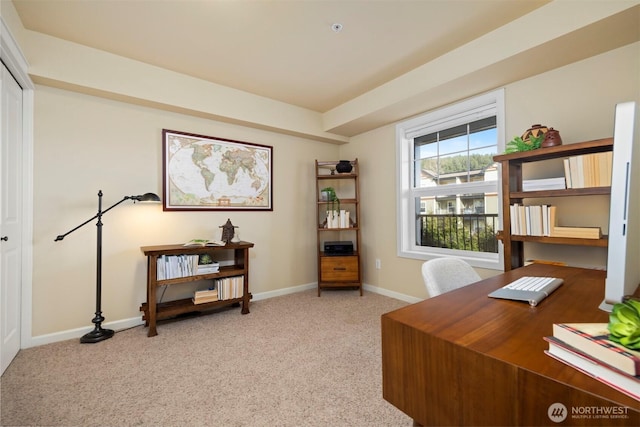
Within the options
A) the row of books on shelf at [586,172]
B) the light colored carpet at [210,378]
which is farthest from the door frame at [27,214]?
the row of books on shelf at [586,172]

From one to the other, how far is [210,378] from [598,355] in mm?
1937

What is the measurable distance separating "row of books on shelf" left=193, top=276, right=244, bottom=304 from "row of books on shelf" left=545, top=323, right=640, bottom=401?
2.71 m

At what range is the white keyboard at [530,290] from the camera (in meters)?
1.05

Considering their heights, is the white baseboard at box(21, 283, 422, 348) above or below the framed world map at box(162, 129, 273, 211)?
below

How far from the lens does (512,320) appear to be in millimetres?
870

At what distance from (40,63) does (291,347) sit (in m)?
2.95

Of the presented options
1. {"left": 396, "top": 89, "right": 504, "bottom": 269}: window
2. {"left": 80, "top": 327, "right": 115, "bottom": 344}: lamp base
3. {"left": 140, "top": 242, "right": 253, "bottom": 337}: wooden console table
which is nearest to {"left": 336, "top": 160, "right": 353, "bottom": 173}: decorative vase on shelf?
{"left": 396, "top": 89, "right": 504, "bottom": 269}: window

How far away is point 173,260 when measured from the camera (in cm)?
261

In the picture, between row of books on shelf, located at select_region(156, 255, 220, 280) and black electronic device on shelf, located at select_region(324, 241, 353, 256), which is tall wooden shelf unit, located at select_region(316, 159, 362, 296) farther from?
row of books on shelf, located at select_region(156, 255, 220, 280)

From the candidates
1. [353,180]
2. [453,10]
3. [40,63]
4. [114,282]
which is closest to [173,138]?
[40,63]

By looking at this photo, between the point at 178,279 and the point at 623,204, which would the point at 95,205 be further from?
the point at 623,204

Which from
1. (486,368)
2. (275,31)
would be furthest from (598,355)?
(275,31)

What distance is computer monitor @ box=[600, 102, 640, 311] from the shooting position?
702 millimetres

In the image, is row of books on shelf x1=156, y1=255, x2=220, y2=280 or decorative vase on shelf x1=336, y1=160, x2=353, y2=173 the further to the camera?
decorative vase on shelf x1=336, y1=160, x2=353, y2=173
